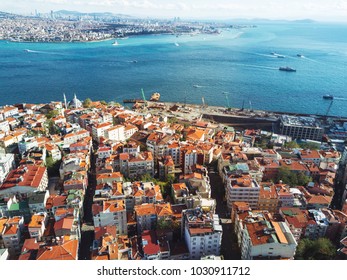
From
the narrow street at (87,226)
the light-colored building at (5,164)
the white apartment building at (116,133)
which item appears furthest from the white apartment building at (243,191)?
the light-colored building at (5,164)

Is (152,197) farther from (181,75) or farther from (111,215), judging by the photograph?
(181,75)

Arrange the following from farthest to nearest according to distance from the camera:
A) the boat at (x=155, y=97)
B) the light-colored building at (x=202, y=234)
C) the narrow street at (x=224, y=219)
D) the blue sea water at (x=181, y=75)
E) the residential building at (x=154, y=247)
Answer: the blue sea water at (x=181, y=75), the boat at (x=155, y=97), the narrow street at (x=224, y=219), the light-colored building at (x=202, y=234), the residential building at (x=154, y=247)

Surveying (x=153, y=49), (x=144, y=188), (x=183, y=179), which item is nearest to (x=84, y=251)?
(x=144, y=188)

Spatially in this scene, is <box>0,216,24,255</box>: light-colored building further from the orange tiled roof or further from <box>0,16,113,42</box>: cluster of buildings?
<box>0,16,113,42</box>: cluster of buildings

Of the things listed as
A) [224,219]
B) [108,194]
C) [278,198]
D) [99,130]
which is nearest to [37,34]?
[99,130]

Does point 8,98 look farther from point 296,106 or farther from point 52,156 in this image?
point 296,106

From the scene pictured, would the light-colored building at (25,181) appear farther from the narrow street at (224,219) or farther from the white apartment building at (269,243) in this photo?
the white apartment building at (269,243)

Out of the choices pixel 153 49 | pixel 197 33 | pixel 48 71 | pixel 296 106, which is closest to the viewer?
pixel 296 106
